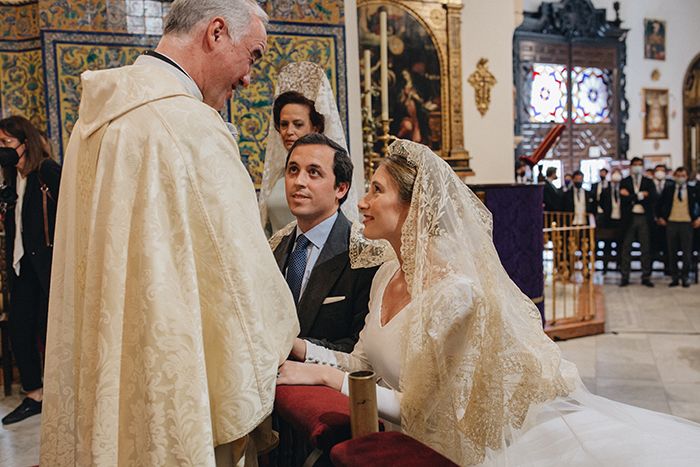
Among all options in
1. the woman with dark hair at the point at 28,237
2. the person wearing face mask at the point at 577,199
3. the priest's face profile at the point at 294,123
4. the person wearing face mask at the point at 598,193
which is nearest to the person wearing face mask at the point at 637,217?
the person wearing face mask at the point at 598,193

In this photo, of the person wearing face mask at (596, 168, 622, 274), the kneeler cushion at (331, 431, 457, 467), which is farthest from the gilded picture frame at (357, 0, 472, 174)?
the kneeler cushion at (331, 431, 457, 467)

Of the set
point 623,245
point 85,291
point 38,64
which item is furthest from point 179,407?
point 623,245

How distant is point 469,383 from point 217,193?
34.4 inches

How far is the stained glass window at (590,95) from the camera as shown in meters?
15.3

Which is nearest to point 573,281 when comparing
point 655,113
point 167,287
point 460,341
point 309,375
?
point 460,341

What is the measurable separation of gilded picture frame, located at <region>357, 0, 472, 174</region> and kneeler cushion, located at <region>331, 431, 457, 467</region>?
28.8 feet

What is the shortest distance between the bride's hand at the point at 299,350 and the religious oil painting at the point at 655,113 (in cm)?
1601

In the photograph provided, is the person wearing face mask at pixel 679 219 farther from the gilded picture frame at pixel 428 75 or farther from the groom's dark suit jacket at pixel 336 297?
the groom's dark suit jacket at pixel 336 297

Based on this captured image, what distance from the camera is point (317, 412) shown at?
1.56 meters

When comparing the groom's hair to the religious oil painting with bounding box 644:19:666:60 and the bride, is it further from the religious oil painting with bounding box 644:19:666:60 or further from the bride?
the religious oil painting with bounding box 644:19:666:60

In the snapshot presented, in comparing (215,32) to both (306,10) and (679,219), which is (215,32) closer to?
(306,10)

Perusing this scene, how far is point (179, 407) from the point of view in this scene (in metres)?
1.38

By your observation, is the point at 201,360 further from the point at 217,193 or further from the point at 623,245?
the point at 623,245

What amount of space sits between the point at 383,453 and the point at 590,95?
15428 mm
